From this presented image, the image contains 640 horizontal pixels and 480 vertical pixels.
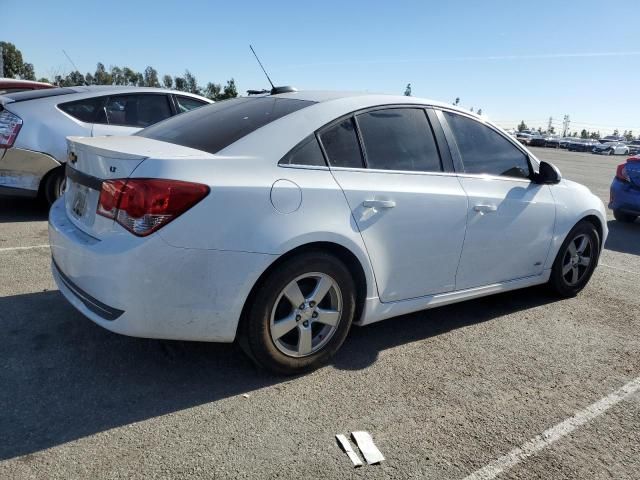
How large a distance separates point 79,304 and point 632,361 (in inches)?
141

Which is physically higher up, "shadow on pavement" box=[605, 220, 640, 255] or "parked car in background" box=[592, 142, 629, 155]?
"shadow on pavement" box=[605, 220, 640, 255]

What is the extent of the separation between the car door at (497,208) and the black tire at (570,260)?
31 cm

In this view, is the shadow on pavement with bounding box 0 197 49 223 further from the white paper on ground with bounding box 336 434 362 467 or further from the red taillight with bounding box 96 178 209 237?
the white paper on ground with bounding box 336 434 362 467

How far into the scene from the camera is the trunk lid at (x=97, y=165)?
2783mm

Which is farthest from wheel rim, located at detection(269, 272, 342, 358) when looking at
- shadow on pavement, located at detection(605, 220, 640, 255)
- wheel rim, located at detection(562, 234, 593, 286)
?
shadow on pavement, located at detection(605, 220, 640, 255)

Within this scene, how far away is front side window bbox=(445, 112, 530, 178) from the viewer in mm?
3943

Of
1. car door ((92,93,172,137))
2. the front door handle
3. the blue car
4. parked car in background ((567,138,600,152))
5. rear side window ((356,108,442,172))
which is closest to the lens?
rear side window ((356,108,442,172))

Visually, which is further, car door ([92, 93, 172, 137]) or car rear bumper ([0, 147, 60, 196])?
car door ([92, 93, 172, 137])

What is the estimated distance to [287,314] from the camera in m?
3.09

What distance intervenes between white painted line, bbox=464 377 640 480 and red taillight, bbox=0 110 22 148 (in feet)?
19.4

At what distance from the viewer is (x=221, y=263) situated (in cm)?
274

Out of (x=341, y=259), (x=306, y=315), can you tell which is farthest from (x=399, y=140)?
(x=306, y=315)

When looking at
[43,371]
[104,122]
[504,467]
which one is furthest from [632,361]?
[104,122]

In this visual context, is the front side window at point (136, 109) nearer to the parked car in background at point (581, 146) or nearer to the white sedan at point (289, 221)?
the white sedan at point (289, 221)
